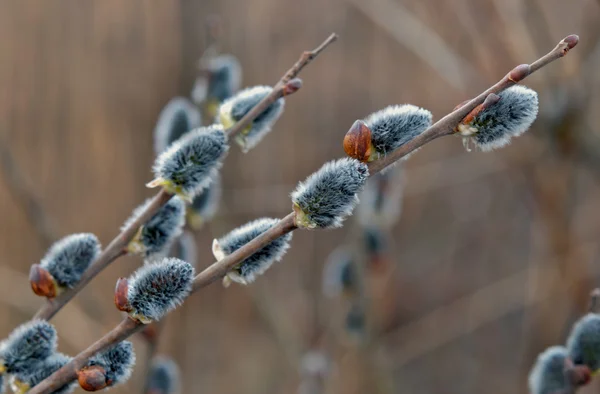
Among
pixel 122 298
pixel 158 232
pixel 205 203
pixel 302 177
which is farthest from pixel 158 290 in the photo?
pixel 302 177

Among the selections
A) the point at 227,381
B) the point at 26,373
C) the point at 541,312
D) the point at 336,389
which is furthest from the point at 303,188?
the point at 227,381

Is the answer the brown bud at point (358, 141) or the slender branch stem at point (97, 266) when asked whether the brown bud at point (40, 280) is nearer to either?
the slender branch stem at point (97, 266)

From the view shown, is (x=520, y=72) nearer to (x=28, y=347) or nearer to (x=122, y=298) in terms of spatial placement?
(x=122, y=298)

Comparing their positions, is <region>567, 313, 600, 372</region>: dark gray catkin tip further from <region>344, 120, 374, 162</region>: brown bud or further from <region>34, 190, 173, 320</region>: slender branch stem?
<region>34, 190, 173, 320</region>: slender branch stem

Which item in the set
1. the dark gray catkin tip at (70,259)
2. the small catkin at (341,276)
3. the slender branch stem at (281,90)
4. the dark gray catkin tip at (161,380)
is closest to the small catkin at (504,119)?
the slender branch stem at (281,90)

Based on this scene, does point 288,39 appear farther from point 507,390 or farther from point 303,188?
point 303,188

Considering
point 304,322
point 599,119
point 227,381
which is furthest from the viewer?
point 227,381

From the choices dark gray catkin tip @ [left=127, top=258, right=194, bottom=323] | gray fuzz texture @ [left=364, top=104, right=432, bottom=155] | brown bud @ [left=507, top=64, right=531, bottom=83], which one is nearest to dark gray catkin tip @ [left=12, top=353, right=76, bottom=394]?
dark gray catkin tip @ [left=127, top=258, right=194, bottom=323]
